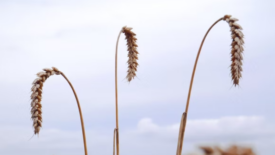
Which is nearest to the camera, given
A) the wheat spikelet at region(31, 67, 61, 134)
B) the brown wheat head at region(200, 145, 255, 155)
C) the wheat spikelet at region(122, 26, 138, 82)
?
the brown wheat head at region(200, 145, 255, 155)

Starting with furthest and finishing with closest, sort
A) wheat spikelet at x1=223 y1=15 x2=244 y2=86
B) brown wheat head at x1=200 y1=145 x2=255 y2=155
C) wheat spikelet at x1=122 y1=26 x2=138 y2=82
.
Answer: wheat spikelet at x1=122 y1=26 x2=138 y2=82 → wheat spikelet at x1=223 y1=15 x2=244 y2=86 → brown wheat head at x1=200 y1=145 x2=255 y2=155

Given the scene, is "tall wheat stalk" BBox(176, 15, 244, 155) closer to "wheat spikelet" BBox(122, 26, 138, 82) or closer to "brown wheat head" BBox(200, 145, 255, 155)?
"wheat spikelet" BBox(122, 26, 138, 82)

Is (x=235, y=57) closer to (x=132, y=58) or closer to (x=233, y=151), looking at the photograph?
(x=132, y=58)

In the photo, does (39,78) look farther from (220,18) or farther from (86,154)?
(220,18)

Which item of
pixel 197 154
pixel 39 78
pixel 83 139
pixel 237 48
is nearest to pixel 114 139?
pixel 83 139

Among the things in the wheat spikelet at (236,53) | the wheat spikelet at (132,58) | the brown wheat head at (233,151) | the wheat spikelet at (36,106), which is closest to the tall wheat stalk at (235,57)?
the wheat spikelet at (236,53)

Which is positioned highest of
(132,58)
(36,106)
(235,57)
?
(132,58)

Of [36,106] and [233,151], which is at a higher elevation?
[36,106]

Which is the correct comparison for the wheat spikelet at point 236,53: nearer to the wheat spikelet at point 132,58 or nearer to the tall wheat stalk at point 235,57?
the tall wheat stalk at point 235,57

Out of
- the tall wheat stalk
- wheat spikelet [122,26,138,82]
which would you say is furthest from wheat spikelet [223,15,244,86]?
wheat spikelet [122,26,138,82]

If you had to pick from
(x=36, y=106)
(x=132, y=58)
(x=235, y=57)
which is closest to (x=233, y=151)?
(x=235, y=57)

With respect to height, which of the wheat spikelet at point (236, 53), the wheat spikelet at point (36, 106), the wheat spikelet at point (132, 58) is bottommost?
the wheat spikelet at point (36, 106)

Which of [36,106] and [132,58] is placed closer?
[36,106]

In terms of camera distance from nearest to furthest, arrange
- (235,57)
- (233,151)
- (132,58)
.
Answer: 1. (233,151)
2. (235,57)
3. (132,58)
